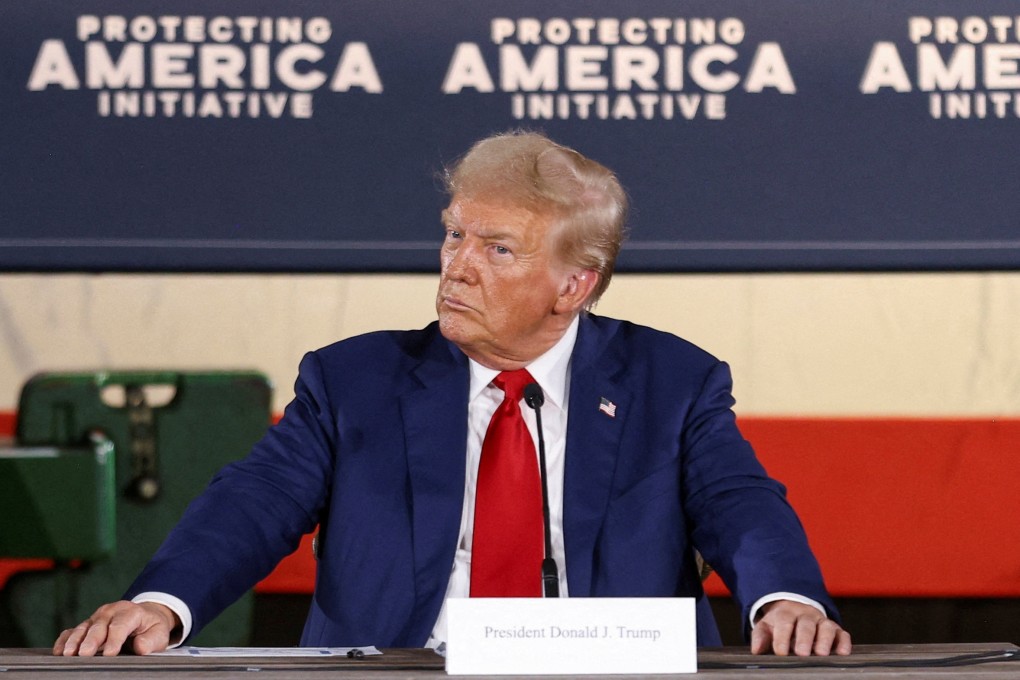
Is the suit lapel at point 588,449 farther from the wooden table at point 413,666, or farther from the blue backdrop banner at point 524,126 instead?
the blue backdrop banner at point 524,126

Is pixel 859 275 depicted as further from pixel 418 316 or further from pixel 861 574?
pixel 418 316

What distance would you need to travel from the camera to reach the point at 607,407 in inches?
74.2

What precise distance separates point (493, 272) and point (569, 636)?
29.8 inches

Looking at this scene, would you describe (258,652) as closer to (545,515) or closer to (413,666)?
(413,666)

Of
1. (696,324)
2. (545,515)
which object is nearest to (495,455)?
(545,515)

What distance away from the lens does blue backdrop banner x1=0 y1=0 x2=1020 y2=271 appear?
102 inches

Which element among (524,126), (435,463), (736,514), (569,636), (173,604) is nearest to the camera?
(569,636)

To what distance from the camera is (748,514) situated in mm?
1713

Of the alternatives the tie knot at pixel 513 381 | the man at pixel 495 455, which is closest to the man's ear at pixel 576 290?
the man at pixel 495 455

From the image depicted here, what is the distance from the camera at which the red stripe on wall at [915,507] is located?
8.58 ft

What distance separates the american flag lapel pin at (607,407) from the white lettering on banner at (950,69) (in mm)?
1100

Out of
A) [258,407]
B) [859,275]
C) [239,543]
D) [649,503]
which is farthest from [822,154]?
[239,543]

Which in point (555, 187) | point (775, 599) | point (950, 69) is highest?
point (950, 69)

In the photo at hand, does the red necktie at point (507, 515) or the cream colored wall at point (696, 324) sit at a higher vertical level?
the cream colored wall at point (696, 324)
